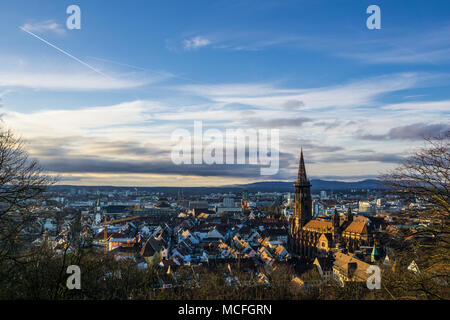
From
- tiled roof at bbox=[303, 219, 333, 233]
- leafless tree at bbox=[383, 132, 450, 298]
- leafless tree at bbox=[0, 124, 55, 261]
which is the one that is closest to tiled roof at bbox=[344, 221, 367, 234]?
tiled roof at bbox=[303, 219, 333, 233]

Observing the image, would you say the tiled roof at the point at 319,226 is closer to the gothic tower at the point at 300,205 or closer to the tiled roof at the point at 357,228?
the gothic tower at the point at 300,205

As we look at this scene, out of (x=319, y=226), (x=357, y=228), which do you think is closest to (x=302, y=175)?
(x=319, y=226)

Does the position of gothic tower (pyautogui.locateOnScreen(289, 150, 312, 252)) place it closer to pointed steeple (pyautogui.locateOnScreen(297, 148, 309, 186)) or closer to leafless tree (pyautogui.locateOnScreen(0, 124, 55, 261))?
pointed steeple (pyautogui.locateOnScreen(297, 148, 309, 186))

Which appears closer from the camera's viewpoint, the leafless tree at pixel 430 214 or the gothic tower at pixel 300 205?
the leafless tree at pixel 430 214

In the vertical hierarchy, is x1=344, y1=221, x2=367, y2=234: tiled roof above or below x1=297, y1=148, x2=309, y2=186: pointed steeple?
below

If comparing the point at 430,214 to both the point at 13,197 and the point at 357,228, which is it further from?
the point at 357,228

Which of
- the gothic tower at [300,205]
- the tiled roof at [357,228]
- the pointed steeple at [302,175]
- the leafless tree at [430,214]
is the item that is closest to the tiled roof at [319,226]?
the gothic tower at [300,205]
